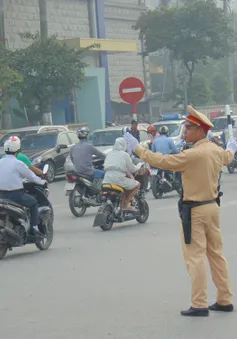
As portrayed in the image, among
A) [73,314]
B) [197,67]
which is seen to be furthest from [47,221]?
[197,67]

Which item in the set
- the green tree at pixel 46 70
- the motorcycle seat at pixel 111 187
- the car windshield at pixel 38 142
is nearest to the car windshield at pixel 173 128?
the car windshield at pixel 38 142

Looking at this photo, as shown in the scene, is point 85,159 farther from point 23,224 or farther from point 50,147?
point 50,147

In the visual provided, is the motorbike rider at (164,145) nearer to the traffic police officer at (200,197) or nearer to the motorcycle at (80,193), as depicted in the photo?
the motorcycle at (80,193)

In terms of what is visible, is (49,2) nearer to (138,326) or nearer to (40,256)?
(40,256)

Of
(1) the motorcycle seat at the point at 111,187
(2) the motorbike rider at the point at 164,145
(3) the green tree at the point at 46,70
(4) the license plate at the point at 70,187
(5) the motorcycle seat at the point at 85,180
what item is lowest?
(4) the license plate at the point at 70,187

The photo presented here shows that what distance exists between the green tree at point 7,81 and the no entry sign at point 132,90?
9.95 meters

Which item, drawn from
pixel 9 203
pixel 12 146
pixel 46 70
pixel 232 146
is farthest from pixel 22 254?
pixel 46 70

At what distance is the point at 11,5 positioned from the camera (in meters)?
46.2

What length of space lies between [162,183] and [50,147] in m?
7.81

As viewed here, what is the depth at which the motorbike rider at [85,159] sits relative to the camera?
18156 millimetres

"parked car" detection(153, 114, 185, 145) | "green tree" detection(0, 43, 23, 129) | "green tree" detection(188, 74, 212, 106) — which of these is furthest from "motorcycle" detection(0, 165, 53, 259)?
"green tree" detection(188, 74, 212, 106)

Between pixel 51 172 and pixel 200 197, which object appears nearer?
pixel 200 197

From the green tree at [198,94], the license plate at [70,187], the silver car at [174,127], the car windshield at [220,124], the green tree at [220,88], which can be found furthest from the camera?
the green tree at [220,88]

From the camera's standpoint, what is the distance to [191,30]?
54.1m
